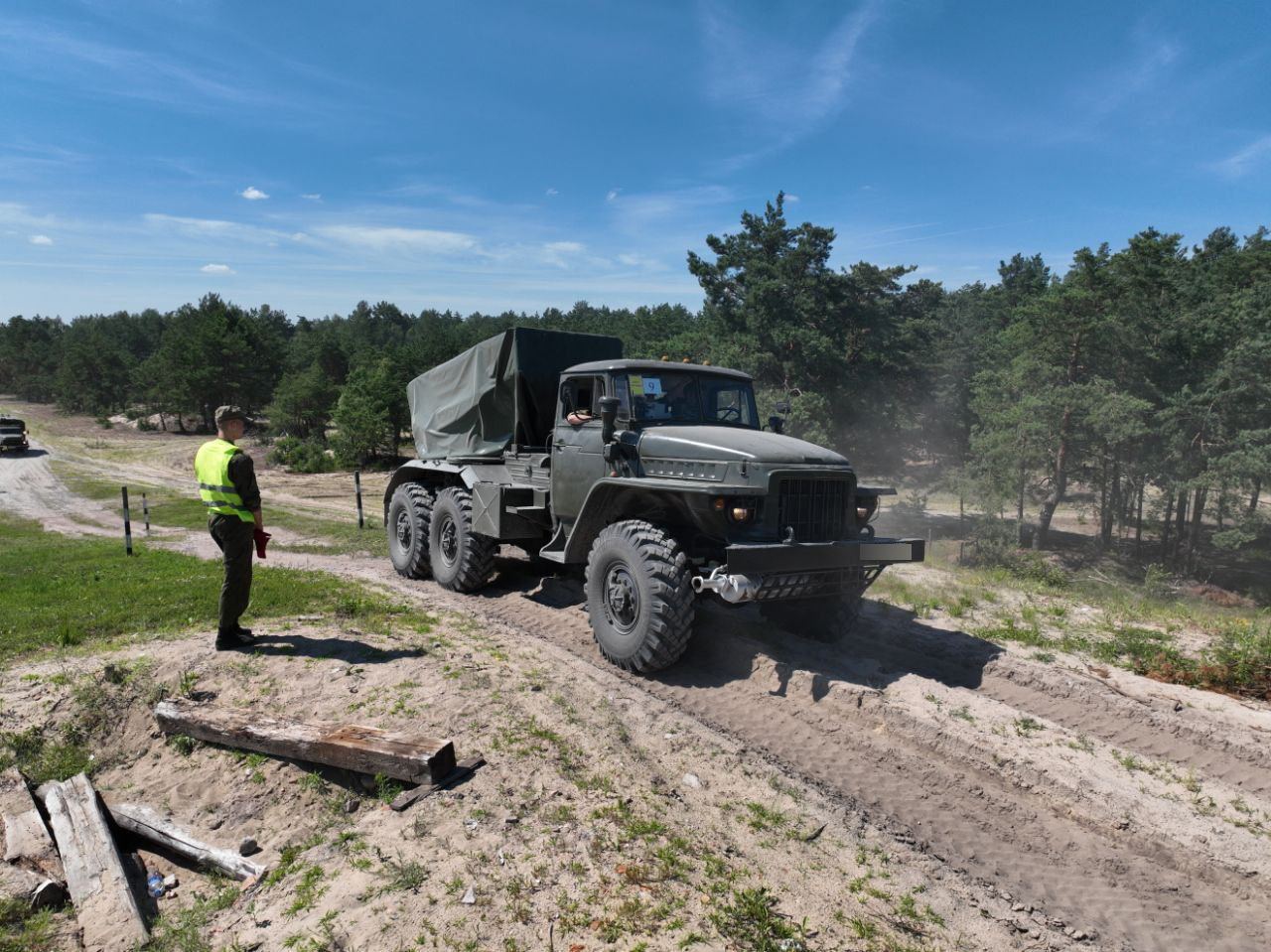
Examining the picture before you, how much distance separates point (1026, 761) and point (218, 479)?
6534mm

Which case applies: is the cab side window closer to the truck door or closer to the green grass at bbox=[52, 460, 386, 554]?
the truck door

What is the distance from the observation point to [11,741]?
494cm

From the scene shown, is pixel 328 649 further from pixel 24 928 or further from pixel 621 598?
pixel 24 928

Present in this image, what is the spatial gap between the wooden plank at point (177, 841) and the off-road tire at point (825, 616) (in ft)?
16.4

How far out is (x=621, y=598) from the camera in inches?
253

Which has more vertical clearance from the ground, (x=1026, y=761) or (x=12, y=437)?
(x=12, y=437)

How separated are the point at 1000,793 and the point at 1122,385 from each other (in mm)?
23808

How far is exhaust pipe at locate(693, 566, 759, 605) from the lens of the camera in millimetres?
5496

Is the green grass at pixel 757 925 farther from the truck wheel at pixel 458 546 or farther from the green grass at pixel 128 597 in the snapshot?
the truck wheel at pixel 458 546

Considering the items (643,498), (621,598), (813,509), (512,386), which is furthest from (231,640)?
(813,509)

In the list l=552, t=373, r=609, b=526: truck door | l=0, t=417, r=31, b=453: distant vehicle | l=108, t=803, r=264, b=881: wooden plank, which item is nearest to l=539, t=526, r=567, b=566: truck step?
l=552, t=373, r=609, b=526: truck door

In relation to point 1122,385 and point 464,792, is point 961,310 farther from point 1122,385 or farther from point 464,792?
point 464,792

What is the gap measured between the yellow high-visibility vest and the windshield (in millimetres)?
3459

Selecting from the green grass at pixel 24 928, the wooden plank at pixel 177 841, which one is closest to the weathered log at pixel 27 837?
the green grass at pixel 24 928
